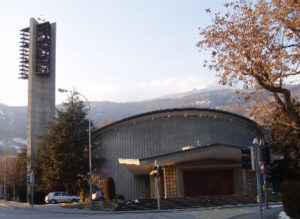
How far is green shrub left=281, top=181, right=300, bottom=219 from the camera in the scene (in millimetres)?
14094

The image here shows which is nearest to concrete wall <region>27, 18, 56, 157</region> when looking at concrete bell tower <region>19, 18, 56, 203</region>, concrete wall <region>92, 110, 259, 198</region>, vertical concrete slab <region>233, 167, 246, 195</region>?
Answer: concrete bell tower <region>19, 18, 56, 203</region>

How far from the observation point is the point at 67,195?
1950 inches

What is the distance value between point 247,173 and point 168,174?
8.96 m

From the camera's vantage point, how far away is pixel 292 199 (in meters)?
14.4

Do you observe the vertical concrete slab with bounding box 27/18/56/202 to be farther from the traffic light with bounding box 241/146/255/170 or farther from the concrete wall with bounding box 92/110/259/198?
the traffic light with bounding box 241/146/255/170

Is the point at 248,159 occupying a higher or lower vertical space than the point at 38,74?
lower

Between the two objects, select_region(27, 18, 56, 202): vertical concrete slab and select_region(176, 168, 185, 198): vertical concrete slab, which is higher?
select_region(27, 18, 56, 202): vertical concrete slab

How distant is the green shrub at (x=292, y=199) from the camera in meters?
14.1

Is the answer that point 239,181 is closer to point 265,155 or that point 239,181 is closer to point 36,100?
point 265,155

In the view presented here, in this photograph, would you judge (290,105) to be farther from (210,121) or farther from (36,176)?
(36,176)

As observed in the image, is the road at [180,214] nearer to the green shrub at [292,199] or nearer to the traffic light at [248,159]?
the green shrub at [292,199]

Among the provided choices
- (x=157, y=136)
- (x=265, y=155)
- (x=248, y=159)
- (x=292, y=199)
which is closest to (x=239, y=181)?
(x=157, y=136)

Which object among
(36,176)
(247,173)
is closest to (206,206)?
(247,173)

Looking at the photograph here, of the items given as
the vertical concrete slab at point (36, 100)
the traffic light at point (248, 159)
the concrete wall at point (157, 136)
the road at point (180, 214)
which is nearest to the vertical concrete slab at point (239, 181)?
the concrete wall at point (157, 136)
